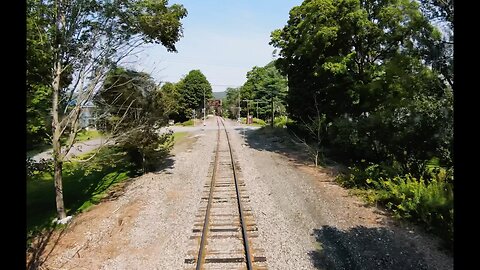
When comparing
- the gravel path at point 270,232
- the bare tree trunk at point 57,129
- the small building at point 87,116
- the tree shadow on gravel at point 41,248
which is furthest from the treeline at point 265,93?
the tree shadow on gravel at point 41,248

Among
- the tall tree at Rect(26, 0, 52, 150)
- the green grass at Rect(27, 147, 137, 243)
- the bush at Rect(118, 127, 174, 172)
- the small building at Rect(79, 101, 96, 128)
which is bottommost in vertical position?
the green grass at Rect(27, 147, 137, 243)

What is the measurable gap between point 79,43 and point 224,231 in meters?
7.27

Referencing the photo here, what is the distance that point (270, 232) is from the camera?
838cm

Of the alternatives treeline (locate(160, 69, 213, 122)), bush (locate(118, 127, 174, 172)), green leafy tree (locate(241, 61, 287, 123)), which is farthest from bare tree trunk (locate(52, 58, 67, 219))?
treeline (locate(160, 69, 213, 122))

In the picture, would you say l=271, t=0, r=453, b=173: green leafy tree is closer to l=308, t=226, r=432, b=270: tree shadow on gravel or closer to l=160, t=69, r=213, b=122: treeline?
l=308, t=226, r=432, b=270: tree shadow on gravel

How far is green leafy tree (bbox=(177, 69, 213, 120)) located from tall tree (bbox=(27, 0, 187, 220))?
59314 mm

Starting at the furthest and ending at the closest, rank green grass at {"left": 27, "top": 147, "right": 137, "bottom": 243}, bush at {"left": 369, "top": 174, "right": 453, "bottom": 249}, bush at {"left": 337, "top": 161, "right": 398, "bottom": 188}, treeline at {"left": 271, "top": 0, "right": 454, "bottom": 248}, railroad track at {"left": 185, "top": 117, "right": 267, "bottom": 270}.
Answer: bush at {"left": 337, "top": 161, "right": 398, "bottom": 188}
green grass at {"left": 27, "top": 147, "right": 137, "bottom": 243}
treeline at {"left": 271, "top": 0, "right": 454, "bottom": 248}
bush at {"left": 369, "top": 174, "right": 453, "bottom": 249}
railroad track at {"left": 185, "top": 117, "right": 267, "bottom": 270}

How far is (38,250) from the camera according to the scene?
841 cm

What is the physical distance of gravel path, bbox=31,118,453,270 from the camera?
704 centimetres

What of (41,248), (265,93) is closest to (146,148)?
(41,248)

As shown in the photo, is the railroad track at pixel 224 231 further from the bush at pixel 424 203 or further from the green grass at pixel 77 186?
the green grass at pixel 77 186

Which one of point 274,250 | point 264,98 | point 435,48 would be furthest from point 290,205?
point 264,98

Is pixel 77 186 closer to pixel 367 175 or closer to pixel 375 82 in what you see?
pixel 367 175
